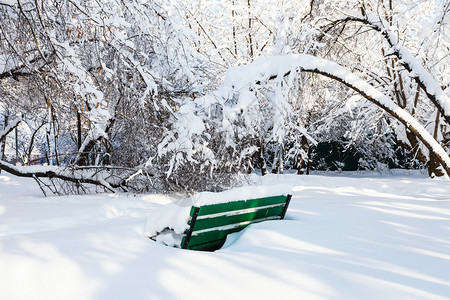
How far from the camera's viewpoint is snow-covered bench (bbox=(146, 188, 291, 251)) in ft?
9.57

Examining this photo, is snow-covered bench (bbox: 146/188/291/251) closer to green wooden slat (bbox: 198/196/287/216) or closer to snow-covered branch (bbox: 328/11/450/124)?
green wooden slat (bbox: 198/196/287/216)

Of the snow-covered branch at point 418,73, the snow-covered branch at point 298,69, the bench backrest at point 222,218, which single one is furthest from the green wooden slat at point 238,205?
the snow-covered branch at point 418,73

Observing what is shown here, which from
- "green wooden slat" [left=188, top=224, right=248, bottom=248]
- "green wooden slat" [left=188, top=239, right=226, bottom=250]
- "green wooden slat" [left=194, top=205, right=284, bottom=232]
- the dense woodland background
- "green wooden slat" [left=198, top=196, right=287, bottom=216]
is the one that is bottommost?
"green wooden slat" [left=188, top=239, right=226, bottom=250]

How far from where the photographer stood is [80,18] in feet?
14.9

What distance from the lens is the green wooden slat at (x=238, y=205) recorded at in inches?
116

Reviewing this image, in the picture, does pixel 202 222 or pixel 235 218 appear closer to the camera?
pixel 202 222

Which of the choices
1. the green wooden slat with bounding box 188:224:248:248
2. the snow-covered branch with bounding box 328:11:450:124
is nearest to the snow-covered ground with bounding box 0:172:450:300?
the green wooden slat with bounding box 188:224:248:248

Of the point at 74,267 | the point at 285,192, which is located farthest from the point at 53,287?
the point at 285,192

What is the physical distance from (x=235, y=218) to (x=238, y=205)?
17cm

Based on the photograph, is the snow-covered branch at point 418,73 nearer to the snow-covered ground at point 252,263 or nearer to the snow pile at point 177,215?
the snow-covered ground at point 252,263

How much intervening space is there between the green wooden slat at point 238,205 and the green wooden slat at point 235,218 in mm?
85

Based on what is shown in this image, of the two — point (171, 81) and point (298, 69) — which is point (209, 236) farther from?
point (171, 81)

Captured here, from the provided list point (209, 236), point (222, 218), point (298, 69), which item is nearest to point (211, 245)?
point (209, 236)

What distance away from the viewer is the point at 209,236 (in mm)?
3236
